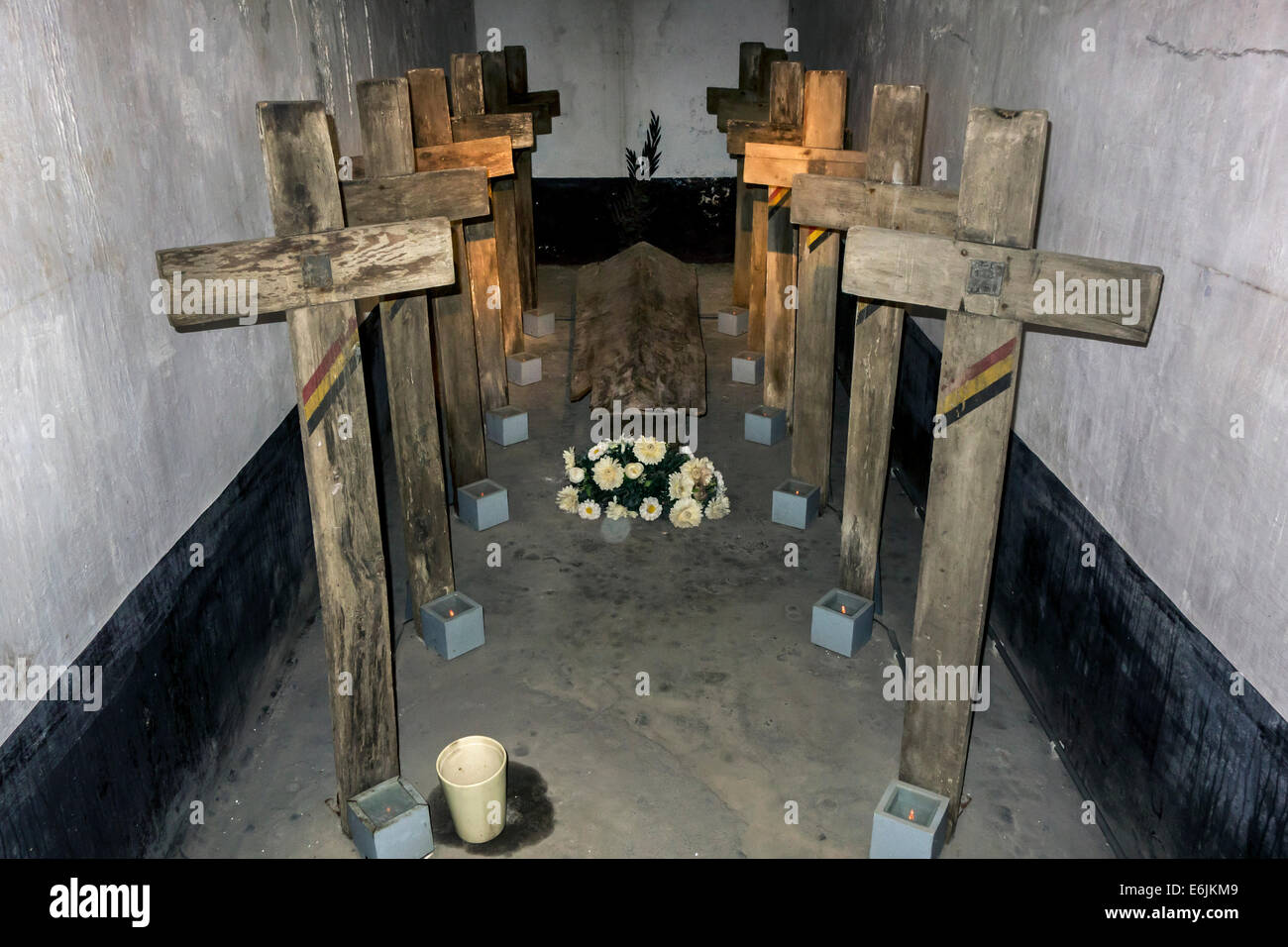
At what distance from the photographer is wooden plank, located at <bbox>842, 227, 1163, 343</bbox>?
10.1 feet

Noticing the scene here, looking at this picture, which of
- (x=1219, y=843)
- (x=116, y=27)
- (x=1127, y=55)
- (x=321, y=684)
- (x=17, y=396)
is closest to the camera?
(x=17, y=396)

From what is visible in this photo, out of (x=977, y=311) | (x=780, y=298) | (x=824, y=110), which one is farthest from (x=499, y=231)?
(x=977, y=311)

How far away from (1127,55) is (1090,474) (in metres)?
1.76

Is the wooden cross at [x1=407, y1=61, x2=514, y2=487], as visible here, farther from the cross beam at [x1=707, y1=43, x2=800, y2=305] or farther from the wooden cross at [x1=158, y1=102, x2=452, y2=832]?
the cross beam at [x1=707, y1=43, x2=800, y2=305]

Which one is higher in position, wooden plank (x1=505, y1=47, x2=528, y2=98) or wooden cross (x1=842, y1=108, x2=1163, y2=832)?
wooden plank (x1=505, y1=47, x2=528, y2=98)

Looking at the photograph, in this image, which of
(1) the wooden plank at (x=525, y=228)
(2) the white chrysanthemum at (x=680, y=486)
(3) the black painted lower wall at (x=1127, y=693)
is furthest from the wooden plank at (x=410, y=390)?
(1) the wooden plank at (x=525, y=228)

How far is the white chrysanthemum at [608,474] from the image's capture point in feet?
21.8

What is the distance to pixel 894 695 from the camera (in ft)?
16.4

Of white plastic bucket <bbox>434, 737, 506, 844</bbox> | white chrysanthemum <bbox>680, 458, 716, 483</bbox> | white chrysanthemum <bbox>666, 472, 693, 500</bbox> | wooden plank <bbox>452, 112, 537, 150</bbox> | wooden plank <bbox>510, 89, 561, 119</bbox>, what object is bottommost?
white plastic bucket <bbox>434, 737, 506, 844</bbox>

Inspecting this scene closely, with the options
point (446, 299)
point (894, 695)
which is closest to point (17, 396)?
point (446, 299)

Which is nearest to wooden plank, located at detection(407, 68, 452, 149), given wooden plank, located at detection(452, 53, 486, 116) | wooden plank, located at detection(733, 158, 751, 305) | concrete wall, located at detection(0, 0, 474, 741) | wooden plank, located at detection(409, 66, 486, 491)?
wooden plank, located at detection(409, 66, 486, 491)

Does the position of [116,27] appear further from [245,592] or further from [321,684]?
[321,684]

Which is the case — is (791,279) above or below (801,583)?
above

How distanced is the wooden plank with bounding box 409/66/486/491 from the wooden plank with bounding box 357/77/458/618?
553 millimetres
